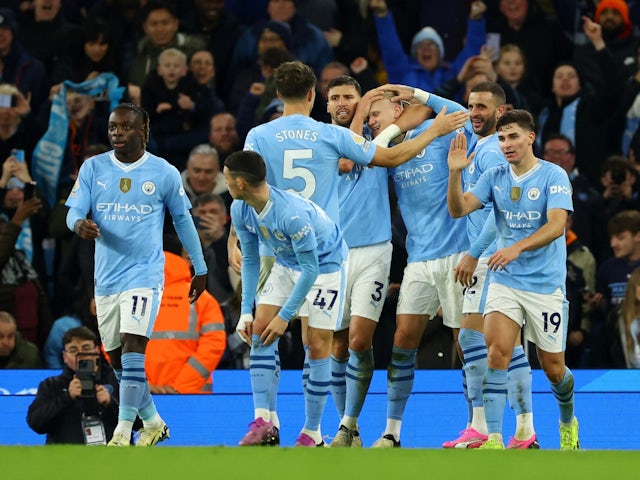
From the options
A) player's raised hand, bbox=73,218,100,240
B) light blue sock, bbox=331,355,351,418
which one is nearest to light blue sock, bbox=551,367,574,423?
light blue sock, bbox=331,355,351,418

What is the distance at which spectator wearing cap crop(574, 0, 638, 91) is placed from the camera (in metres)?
14.7

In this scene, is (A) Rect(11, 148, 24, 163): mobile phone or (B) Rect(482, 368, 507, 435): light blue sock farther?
(A) Rect(11, 148, 24, 163): mobile phone

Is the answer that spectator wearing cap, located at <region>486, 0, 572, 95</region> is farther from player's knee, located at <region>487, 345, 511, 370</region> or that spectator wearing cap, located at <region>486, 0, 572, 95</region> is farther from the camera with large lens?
the camera with large lens

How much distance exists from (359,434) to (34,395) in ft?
7.27

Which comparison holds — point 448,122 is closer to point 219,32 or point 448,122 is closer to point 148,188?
point 148,188

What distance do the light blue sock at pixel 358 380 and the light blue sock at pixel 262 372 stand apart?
974mm

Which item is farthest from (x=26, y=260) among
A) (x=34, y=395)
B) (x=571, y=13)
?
(x=571, y=13)

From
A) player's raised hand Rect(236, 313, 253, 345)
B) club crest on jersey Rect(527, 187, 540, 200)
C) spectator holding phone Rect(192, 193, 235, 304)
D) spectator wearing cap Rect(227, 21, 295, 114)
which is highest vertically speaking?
spectator wearing cap Rect(227, 21, 295, 114)

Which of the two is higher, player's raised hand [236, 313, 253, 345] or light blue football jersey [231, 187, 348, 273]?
light blue football jersey [231, 187, 348, 273]

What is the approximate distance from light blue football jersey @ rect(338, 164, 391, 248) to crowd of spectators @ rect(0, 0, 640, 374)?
7.83 ft

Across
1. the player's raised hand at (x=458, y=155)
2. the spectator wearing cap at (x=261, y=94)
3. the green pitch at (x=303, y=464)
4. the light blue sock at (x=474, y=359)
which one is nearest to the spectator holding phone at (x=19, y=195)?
the spectator wearing cap at (x=261, y=94)

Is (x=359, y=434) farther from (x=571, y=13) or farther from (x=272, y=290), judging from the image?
(x=571, y=13)

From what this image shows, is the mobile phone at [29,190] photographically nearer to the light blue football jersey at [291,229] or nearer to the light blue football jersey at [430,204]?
the light blue football jersey at [430,204]

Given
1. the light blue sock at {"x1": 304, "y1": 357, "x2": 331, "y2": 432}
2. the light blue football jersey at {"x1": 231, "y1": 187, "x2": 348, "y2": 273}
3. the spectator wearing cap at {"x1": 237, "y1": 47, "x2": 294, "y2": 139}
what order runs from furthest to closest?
1. the spectator wearing cap at {"x1": 237, "y1": 47, "x2": 294, "y2": 139}
2. the light blue sock at {"x1": 304, "y1": 357, "x2": 331, "y2": 432}
3. the light blue football jersey at {"x1": 231, "y1": 187, "x2": 348, "y2": 273}
